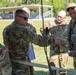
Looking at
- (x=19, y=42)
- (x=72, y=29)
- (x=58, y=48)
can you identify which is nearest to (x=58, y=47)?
(x=58, y=48)

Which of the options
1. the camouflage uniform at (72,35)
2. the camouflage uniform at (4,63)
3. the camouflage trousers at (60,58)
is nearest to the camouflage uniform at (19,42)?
the camouflage uniform at (4,63)

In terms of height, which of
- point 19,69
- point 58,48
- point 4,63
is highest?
point 4,63

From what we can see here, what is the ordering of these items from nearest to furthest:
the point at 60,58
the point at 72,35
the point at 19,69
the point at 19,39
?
the point at 19,39, the point at 19,69, the point at 72,35, the point at 60,58

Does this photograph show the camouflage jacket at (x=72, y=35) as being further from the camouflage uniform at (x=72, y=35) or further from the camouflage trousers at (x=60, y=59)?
the camouflage trousers at (x=60, y=59)

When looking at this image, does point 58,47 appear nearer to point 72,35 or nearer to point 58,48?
point 58,48

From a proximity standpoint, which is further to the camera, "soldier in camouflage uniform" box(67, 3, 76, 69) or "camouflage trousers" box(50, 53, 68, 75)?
"camouflage trousers" box(50, 53, 68, 75)

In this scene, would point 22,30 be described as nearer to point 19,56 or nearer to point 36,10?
point 19,56

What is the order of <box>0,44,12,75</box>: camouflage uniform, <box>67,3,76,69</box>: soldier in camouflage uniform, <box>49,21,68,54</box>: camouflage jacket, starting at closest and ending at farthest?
<box>0,44,12,75</box>: camouflage uniform
<box>67,3,76,69</box>: soldier in camouflage uniform
<box>49,21,68,54</box>: camouflage jacket

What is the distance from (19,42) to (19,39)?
0.05 meters

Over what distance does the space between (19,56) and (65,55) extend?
2943 millimetres

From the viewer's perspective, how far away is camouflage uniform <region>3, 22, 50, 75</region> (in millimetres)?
4668

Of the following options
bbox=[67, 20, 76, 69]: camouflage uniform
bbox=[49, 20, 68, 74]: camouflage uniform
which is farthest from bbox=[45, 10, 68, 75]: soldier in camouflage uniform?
bbox=[67, 20, 76, 69]: camouflage uniform

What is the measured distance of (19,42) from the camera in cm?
477

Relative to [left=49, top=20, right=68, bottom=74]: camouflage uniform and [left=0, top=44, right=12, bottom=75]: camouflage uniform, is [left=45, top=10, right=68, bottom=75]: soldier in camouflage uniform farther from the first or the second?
[left=0, top=44, right=12, bottom=75]: camouflage uniform
